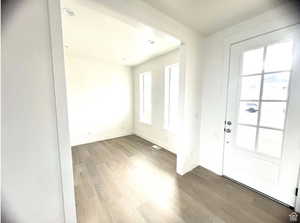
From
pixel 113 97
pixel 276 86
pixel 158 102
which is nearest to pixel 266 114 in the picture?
pixel 276 86

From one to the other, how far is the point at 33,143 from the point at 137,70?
3770 millimetres

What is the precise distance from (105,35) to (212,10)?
5.57 ft

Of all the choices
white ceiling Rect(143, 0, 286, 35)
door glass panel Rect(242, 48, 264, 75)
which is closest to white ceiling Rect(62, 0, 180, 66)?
white ceiling Rect(143, 0, 286, 35)

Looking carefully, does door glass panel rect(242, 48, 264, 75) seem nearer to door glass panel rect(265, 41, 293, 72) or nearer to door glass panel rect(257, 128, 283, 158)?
door glass panel rect(265, 41, 293, 72)

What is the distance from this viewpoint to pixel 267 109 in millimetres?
1645

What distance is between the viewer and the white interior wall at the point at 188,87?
5.77 feet

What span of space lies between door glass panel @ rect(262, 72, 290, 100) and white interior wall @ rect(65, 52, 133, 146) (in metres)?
3.71

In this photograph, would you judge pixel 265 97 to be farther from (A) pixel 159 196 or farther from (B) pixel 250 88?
(A) pixel 159 196

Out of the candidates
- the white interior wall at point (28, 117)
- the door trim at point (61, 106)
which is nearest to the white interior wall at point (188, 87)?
the door trim at point (61, 106)

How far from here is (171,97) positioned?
3.30 m

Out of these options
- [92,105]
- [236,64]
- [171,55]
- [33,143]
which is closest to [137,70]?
[171,55]

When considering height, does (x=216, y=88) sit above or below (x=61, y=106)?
above

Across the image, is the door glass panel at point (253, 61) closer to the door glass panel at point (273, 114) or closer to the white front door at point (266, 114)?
the white front door at point (266, 114)

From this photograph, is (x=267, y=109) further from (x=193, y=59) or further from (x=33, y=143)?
(x=33, y=143)
